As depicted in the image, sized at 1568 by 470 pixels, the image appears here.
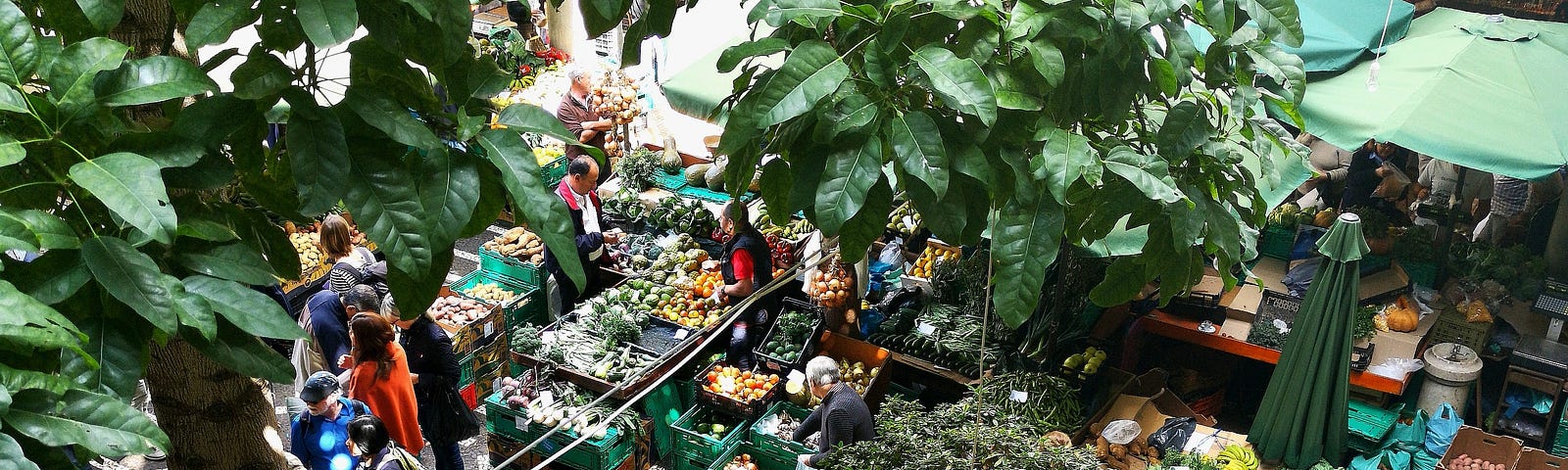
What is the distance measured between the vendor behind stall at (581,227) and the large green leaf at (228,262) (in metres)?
4.70

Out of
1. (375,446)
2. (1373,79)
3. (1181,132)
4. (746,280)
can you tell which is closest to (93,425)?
(1181,132)

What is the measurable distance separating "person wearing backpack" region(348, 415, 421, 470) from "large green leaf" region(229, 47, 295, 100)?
10.4ft

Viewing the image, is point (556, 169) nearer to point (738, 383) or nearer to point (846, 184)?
point (738, 383)

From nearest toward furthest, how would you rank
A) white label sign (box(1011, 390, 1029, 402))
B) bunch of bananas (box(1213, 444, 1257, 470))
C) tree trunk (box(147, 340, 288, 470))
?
tree trunk (box(147, 340, 288, 470)) → bunch of bananas (box(1213, 444, 1257, 470)) → white label sign (box(1011, 390, 1029, 402))

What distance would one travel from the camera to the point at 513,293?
6.79 metres

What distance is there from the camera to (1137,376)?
583cm

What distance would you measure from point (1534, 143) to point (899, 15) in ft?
14.2

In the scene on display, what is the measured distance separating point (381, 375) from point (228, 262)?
3.44 m

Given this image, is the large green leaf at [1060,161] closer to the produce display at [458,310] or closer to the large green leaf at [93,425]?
the large green leaf at [93,425]

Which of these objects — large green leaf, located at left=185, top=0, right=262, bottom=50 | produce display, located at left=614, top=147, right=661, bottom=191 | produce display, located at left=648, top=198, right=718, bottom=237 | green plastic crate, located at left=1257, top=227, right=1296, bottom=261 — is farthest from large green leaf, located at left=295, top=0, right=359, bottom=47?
produce display, located at left=614, top=147, right=661, bottom=191

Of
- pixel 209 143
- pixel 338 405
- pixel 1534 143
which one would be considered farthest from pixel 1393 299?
pixel 209 143

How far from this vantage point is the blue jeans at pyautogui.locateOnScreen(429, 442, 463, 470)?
17.8 feet

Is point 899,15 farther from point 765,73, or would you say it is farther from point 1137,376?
point 1137,376

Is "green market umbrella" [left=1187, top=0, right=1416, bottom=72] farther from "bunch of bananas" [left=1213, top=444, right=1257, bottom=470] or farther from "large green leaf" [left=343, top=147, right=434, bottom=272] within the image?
"large green leaf" [left=343, top=147, right=434, bottom=272]
